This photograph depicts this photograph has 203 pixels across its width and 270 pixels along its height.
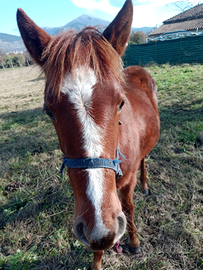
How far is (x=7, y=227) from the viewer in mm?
2490

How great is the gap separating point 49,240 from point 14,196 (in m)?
1.19

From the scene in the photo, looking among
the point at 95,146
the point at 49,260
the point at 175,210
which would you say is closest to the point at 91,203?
the point at 95,146

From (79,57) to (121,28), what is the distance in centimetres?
58

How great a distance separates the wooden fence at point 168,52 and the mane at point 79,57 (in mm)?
13805

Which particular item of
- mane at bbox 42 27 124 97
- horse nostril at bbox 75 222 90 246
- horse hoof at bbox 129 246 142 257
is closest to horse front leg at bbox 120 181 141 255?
horse hoof at bbox 129 246 142 257

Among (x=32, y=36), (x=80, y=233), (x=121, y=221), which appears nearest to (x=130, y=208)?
(x=121, y=221)

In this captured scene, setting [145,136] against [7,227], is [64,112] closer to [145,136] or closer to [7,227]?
[145,136]

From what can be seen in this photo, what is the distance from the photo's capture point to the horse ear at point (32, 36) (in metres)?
1.51

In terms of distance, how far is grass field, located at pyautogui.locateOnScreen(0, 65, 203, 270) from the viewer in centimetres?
206

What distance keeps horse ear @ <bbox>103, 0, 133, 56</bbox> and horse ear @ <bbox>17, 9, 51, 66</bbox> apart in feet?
1.99

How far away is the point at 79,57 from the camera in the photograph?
52.4 inches

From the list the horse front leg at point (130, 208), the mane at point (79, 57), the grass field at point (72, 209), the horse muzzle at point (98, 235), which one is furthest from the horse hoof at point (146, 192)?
the mane at point (79, 57)

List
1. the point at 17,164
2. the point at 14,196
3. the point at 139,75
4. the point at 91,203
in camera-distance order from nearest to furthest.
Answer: the point at 91,203 → the point at 14,196 → the point at 139,75 → the point at 17,164

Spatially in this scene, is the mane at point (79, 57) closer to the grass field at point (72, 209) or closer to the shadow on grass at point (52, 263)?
the grass field at point (72, 209)
